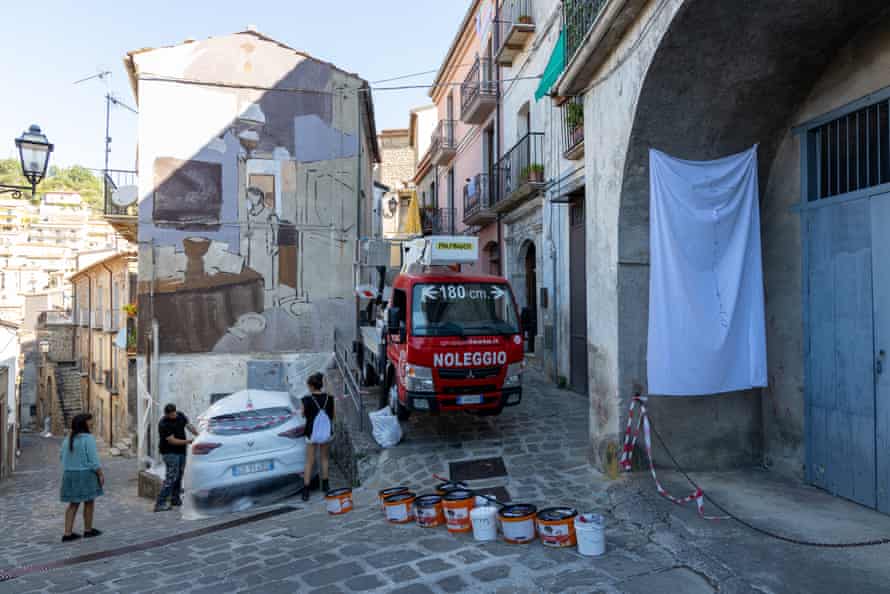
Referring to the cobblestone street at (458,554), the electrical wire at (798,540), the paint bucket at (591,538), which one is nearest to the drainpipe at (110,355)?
the cobblestone street at (458,554)

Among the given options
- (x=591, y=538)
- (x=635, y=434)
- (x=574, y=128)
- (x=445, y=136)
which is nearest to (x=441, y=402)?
(x=635, y=434)

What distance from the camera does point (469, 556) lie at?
16.6 feet

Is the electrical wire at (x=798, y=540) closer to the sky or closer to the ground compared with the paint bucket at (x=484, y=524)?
closer to the sky

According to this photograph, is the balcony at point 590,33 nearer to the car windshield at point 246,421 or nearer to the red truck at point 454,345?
the red truck at point 454,345

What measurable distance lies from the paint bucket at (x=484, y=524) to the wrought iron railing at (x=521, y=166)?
9602 millimetres

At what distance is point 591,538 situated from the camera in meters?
4.89

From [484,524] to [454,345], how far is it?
332 cm

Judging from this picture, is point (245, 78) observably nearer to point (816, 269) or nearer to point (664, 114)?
point (664, 114)

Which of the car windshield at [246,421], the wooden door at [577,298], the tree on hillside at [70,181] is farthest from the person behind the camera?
the tree on hillside at [70,181]

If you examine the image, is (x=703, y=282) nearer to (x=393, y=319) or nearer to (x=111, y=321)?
(x=393, y=319)

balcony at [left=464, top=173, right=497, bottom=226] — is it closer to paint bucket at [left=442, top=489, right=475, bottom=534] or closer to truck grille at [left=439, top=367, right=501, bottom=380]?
truck grille at [left=439, top=367, right=501, bottom=380]

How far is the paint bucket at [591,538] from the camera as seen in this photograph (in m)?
4.89

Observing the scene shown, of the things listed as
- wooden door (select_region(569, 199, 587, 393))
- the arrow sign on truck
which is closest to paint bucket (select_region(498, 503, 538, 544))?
the arrow sign on truck

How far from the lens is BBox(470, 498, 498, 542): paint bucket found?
538 centimetres
